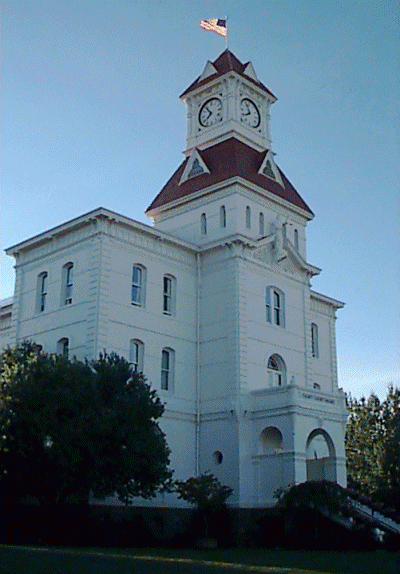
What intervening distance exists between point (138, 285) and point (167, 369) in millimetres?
4497

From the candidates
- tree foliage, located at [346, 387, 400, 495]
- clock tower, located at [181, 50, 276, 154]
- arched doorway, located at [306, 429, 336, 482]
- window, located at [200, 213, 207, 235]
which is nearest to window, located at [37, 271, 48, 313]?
window, located at [200, 213, 207, 235]

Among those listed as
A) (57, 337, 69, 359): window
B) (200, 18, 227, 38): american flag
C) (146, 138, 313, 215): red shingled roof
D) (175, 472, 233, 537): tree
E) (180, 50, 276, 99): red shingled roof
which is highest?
(200, 18, 227, 38): american flag

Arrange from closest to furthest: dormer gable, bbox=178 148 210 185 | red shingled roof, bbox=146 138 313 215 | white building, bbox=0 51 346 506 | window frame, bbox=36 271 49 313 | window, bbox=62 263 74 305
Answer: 1. white building, bbox=0 51 346 506
2. window, bbox=62 263 74 305
3. window frame, bbox=36 271 49 313
4. red shingled roof, bbox=146 138 313 215
5. dormer gable, bbox=178 148 210 185

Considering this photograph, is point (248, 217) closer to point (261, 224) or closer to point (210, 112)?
point (261, 224)

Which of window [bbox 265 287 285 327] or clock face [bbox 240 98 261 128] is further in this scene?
clock face [bbox 240 98 261 128]

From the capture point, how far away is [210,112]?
45.2 m

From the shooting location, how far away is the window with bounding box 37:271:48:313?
36.9 m

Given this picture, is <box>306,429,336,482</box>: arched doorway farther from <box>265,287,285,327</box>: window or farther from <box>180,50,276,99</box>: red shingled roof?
<box>180,50,276,99</box>: red shingled roof

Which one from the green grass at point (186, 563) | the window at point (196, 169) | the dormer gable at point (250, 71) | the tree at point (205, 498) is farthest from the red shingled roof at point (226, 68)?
the green grass at point (186, 563)

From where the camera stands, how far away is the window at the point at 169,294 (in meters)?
37.3

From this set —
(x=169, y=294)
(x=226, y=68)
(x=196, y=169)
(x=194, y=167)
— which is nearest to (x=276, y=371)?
(x=169, y=294)

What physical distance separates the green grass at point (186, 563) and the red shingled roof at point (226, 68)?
3030 centimetres

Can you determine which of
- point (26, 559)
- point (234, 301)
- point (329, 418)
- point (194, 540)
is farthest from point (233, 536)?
point (26, 559)

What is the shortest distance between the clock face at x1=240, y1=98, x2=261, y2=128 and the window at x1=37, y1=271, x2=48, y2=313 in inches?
633
